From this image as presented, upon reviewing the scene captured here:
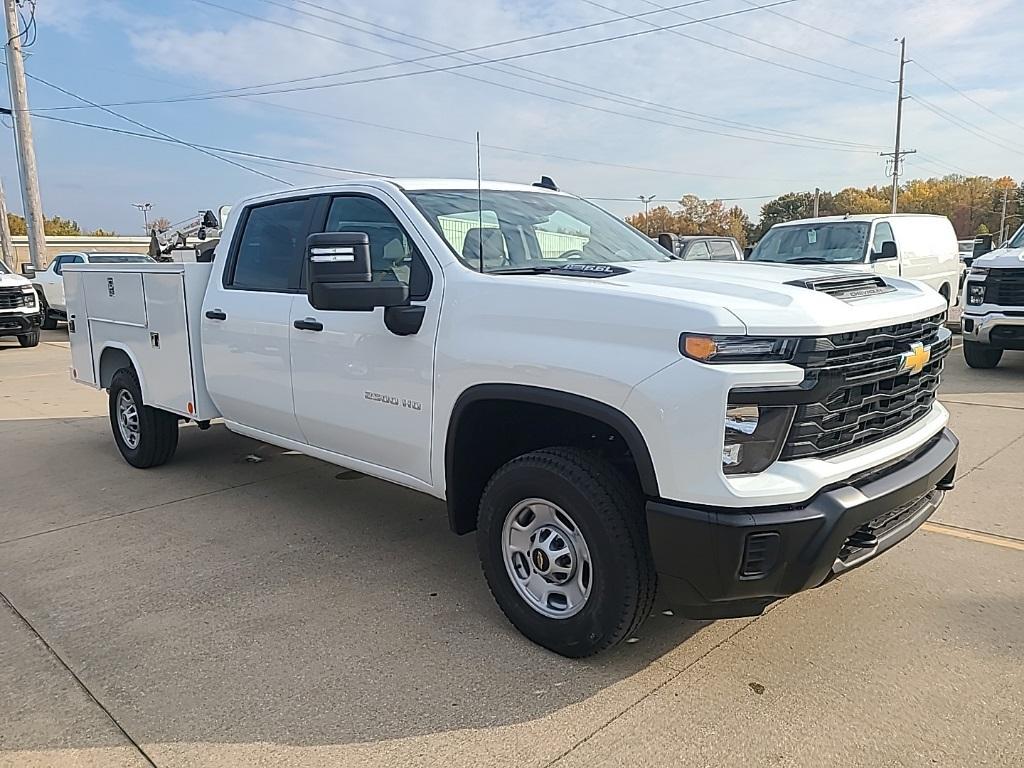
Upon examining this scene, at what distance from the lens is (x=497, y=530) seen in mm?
3385

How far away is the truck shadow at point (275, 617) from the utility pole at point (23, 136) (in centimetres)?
1890

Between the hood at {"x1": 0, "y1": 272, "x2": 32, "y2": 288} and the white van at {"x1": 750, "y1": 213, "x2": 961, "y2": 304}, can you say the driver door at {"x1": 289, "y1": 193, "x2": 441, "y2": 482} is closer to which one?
the white van at {"x1": 750, "y1": 213, "x2": 961, "y2": 304}

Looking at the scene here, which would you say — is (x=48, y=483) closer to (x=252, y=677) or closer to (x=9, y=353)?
(x=252, y=677)

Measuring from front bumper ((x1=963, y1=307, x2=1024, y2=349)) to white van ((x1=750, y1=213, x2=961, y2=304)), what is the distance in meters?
1.55

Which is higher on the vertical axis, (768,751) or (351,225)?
(351,225)

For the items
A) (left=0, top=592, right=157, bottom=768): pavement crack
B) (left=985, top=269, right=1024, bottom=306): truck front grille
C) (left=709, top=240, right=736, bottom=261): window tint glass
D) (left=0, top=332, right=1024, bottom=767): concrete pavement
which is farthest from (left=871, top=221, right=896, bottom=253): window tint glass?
(left=0, top=592, right=157, bottom=768): pavement crack

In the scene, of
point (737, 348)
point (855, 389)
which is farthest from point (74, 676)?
point (855, 389)

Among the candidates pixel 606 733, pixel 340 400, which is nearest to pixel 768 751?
pixel 606 733

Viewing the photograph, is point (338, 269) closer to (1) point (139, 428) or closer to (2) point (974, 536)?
(1) point (139, 428)

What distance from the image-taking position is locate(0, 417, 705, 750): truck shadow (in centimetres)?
292

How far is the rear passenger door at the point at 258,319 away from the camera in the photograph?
4.54 m

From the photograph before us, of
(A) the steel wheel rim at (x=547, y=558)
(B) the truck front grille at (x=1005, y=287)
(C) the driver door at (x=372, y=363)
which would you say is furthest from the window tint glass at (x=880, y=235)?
(A) the steel wheel rim at (x=547, y=558)

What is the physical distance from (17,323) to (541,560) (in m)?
14.6

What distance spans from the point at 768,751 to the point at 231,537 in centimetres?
321
